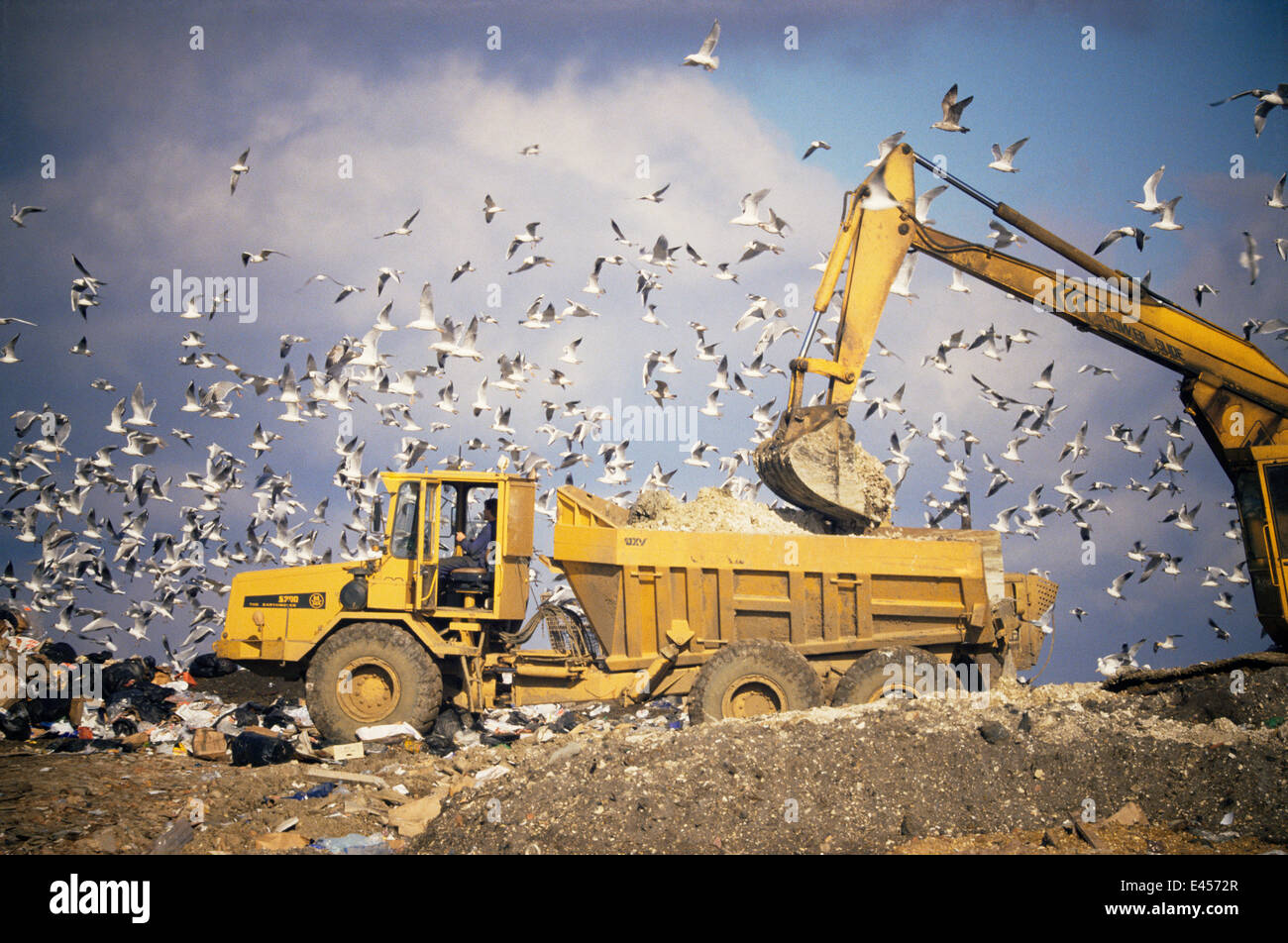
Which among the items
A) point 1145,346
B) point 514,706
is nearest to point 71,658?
point 514,706

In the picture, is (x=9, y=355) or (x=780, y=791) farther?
(x=9, y=355)

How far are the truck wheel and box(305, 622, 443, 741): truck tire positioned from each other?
12.6 ft

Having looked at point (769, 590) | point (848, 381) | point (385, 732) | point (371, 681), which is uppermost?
point (848, 381)

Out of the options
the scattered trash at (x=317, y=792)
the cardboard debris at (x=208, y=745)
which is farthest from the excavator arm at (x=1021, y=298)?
the cardboard debris at (x=208, y=745)

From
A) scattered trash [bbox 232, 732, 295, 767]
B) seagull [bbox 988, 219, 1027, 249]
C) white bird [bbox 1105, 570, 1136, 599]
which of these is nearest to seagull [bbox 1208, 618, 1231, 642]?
white bird [bbox 1105, 570, 1136, 599]

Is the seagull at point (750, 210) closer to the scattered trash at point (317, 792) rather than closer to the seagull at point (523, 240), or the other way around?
the seagull at point (523, 240)

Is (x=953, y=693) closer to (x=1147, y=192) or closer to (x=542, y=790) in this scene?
(x=542, y=790)

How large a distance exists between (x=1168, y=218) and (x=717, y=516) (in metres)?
7.51

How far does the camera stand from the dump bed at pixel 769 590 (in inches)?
336

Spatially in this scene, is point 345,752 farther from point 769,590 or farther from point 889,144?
point 889,144

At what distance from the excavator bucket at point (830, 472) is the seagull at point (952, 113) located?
3708mm

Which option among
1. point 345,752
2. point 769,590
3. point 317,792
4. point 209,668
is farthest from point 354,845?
point 209,668

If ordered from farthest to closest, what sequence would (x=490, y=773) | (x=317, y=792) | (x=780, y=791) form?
(x=490, y=773) < (x=317, y=792) < (x=780, y=791)

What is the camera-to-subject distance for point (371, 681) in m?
8.84
